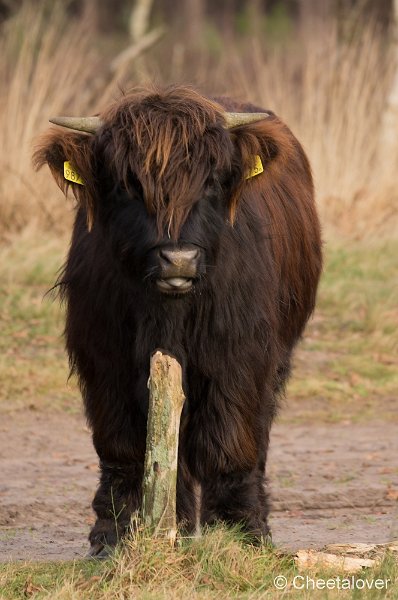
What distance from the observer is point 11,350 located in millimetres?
9172

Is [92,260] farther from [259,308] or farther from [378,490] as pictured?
[378,490]

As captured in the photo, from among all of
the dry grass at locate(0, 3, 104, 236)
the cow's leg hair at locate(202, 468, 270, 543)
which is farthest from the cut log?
the dry grass at locate(0, 3, 104, 236)

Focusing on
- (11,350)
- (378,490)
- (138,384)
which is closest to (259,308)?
(138,384)

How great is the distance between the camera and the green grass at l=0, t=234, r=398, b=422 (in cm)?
856

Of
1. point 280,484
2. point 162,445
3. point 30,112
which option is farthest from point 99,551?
point 30,112

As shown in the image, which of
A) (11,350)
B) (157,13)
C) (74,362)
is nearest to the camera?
(74,362)

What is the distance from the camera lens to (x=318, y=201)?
12.6 m

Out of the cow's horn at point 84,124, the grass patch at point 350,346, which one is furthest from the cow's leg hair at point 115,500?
the grass patch at point 350,346

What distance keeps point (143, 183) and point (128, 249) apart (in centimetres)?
26

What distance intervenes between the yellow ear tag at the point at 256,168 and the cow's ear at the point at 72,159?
64 centimetres

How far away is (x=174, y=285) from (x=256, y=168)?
807mm

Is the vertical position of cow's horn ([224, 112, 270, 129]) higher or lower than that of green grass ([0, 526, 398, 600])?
higher
